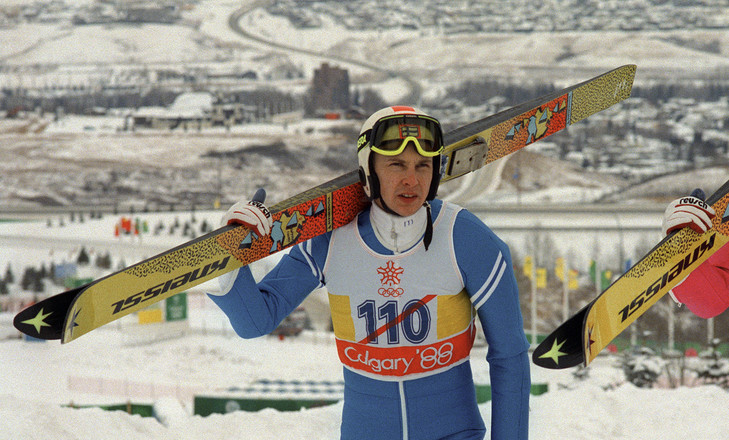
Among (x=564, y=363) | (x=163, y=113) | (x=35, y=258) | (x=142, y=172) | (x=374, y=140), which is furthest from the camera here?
(x=163, y=113)

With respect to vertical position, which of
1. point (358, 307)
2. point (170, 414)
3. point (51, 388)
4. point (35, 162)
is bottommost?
point (35, 162)

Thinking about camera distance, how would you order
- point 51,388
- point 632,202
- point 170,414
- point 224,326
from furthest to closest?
point 632,202
point 224,326
point 51,388
point 170,414

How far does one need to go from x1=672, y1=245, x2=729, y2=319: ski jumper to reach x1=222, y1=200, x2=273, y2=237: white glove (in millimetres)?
1853

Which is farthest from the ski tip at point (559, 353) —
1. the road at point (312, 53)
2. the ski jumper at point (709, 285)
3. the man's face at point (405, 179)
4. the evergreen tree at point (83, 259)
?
the road at point (312, 53)

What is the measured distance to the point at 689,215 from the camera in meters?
3.12

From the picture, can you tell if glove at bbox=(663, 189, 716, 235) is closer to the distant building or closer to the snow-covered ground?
the snow-covered ground

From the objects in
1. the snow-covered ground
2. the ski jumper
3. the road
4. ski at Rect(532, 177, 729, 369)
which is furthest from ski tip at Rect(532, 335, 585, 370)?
the road

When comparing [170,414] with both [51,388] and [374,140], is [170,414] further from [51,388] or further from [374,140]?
[51,388]

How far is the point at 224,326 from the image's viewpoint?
33.8 meters

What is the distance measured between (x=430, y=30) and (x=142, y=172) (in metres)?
34.8

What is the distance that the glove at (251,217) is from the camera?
118 inches

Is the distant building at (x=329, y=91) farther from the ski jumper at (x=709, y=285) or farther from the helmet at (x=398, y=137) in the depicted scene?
the helmet at (x=398, y=137)

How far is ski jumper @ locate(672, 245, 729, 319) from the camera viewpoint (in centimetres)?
343

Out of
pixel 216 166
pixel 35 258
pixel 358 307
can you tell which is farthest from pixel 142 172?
pixel 358 307
